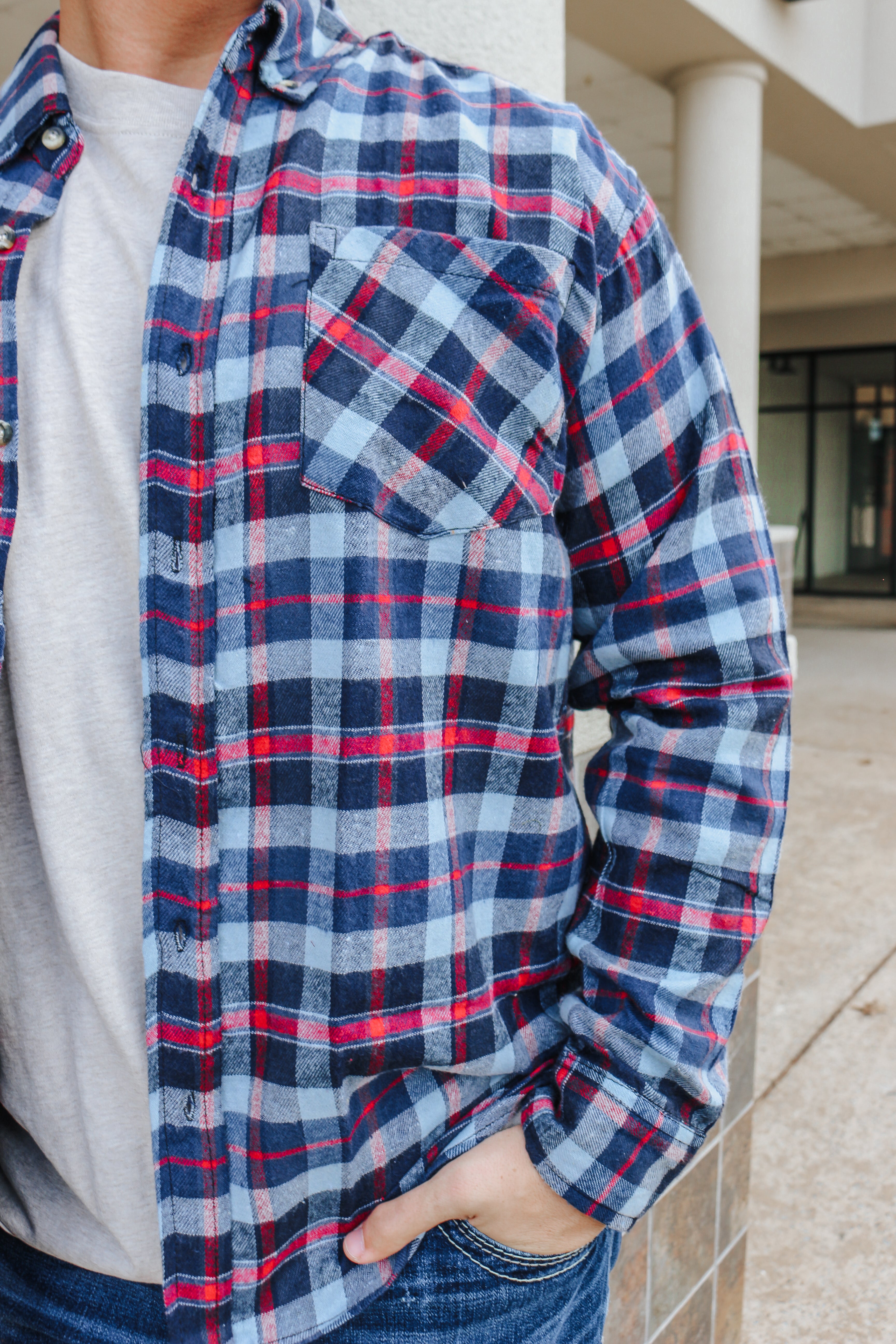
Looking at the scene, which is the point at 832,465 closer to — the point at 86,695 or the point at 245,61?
the point at 245,61

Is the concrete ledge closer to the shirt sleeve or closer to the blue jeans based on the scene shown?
the shirt sleeve

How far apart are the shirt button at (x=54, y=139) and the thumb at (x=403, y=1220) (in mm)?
901

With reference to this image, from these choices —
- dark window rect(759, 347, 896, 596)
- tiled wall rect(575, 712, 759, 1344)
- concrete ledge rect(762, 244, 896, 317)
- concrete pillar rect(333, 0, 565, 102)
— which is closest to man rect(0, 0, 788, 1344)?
concrete pillar rect(333, 0, 565, 102)

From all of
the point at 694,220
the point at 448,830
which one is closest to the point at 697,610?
the point at 448,830

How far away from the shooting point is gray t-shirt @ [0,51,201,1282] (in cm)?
84

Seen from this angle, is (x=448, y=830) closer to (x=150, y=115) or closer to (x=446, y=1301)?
(x=446, y=1301)

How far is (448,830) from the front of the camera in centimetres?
85

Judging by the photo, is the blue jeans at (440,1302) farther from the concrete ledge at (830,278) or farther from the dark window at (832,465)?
the dark window at (832,465)

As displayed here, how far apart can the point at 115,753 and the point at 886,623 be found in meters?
12.5

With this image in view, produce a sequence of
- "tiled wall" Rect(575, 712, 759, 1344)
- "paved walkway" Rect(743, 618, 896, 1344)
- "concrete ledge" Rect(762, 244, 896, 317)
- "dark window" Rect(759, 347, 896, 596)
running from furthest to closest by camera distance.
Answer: "dark window" Rect(759, 347, 896, 596)
"concrete ledge" Rect(762, 244, 896, 317)
"paved walkway" Rect(743, 618, 896, 1344)
"tiled wall" Rect(575, 712, 759, 1344)

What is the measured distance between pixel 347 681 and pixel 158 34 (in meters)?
0.58

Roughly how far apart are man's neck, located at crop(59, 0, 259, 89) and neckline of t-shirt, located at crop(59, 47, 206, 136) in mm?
11

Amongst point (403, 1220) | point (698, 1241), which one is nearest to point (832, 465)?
point (698, 1241)

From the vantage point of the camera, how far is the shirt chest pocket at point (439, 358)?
0.82 metres
